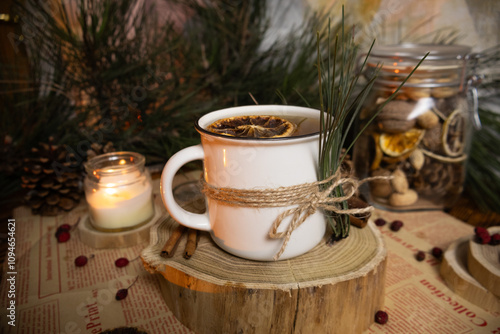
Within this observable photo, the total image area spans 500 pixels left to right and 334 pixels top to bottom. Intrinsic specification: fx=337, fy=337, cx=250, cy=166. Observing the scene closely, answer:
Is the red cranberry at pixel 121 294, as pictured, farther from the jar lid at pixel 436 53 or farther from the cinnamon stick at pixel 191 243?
the jar lid at pixel 436 53

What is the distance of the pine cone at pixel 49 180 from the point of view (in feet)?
2.53

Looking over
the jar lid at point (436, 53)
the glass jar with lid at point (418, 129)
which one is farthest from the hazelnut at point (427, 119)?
the jar lid at point (436, 53)

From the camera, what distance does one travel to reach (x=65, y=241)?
27.4 inches

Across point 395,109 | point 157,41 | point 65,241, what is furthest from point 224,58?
point 65,241

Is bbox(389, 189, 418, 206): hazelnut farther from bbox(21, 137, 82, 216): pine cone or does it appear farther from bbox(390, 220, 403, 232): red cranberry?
bbox(21, 137, 82, 216): pine cone

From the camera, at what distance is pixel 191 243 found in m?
0.51

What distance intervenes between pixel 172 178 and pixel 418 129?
21.5 inches

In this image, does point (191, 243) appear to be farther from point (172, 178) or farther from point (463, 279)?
point (463, 279)

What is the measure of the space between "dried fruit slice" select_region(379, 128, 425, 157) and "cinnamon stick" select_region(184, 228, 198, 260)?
46cm

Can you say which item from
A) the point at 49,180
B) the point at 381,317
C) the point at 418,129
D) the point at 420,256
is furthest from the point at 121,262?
the point at 418,129

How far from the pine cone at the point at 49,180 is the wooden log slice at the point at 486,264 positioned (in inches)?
32.5

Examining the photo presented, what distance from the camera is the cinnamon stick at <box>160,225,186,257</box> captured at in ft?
1.59

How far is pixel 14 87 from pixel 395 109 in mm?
893

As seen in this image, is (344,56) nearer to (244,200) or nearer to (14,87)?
(244,200)
